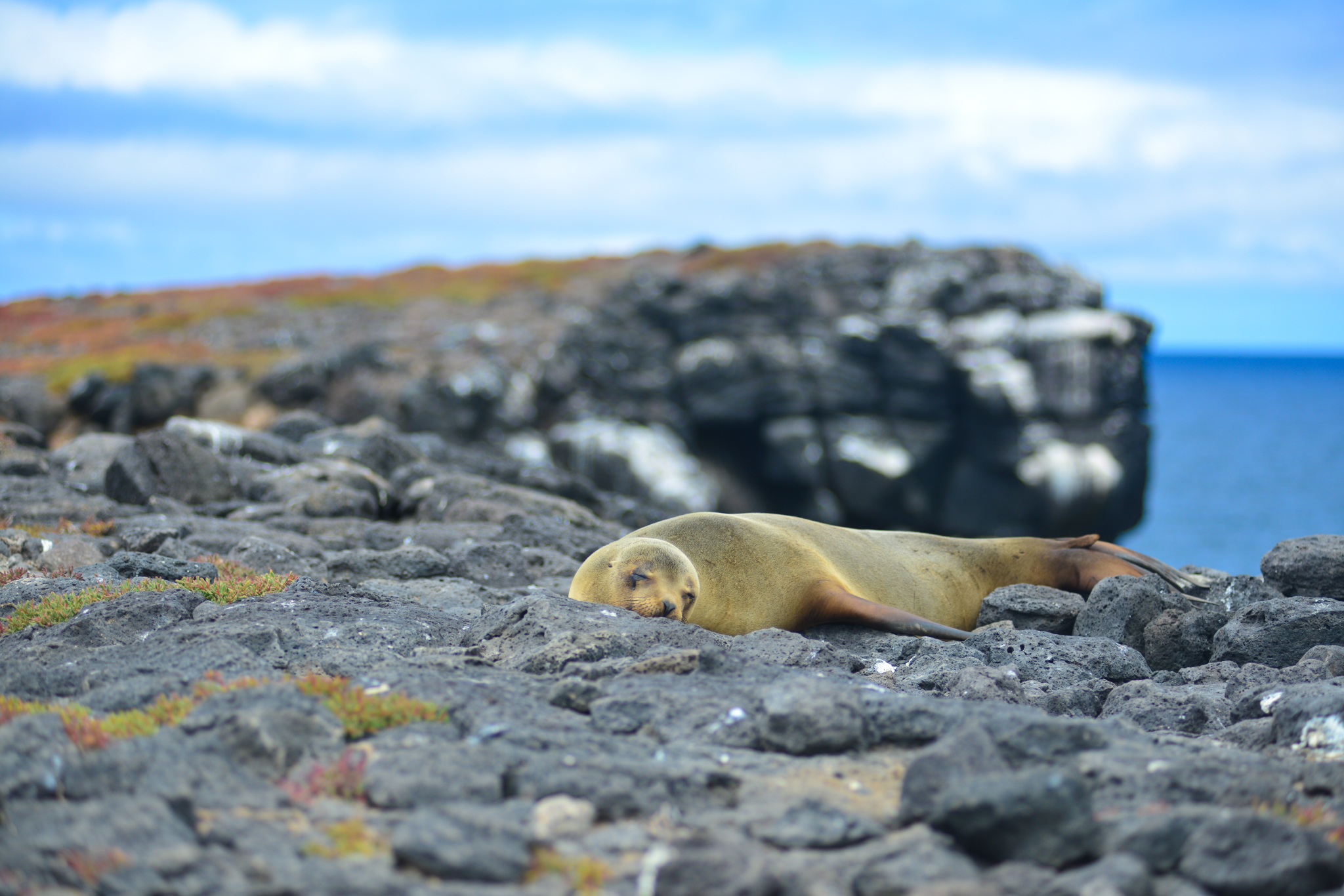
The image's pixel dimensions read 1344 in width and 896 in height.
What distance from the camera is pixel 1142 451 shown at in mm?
44500

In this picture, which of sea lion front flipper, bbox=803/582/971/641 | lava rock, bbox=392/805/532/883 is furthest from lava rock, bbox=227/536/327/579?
lava rock, bbox=392/805/532/883

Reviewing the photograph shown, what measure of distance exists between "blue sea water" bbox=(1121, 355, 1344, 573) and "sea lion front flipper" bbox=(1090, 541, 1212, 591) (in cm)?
1986

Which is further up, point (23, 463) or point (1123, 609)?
point (23, 463)

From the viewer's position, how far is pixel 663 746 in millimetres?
4914

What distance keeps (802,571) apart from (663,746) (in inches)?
145

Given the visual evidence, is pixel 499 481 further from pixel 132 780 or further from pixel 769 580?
pixel 132 780

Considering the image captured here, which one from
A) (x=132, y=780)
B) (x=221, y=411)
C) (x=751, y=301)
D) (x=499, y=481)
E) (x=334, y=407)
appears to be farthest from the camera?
(x=751, y=301)

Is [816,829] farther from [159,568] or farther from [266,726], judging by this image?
[159,568]

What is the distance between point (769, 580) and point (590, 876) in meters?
4.74

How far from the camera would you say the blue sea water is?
6497 cm

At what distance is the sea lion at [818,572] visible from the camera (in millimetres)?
7699

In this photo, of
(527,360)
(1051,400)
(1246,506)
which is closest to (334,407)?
(527,360)

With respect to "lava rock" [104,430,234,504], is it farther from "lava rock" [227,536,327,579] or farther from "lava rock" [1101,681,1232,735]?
"lava rock" [1101,681,1232,735]

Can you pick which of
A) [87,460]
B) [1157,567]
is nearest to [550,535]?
[1157,567]
